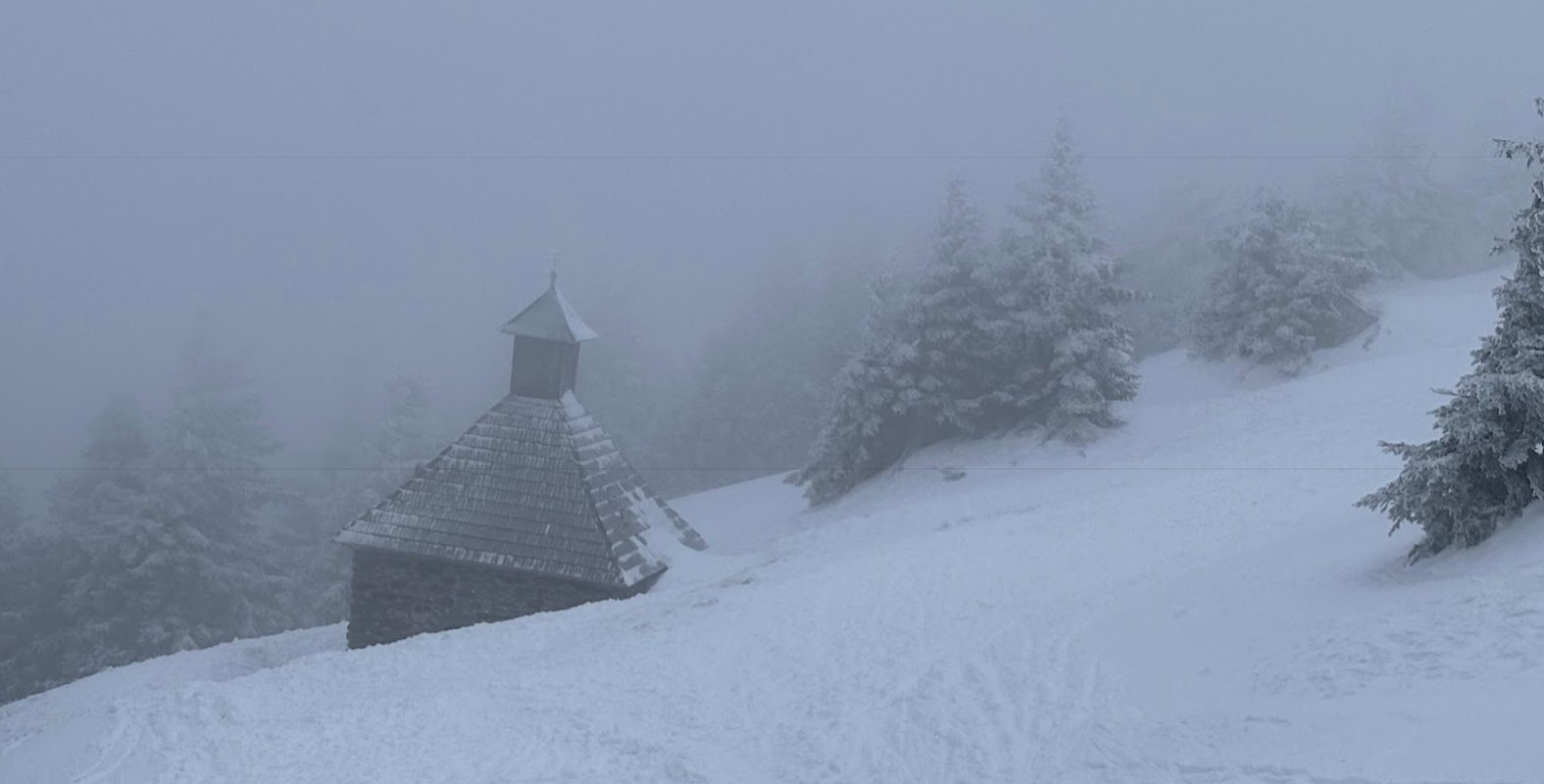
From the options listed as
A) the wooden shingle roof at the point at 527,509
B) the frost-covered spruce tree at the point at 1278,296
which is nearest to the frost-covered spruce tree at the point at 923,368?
the frost-covered spruce tree at the point at 1278,296

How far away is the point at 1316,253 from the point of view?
30625 mm

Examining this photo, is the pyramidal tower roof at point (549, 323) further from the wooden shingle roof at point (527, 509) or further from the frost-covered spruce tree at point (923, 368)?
the frost-covered spruce tree at point (923, 368)

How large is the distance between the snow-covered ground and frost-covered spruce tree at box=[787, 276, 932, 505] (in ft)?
31.1

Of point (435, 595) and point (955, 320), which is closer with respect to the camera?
point (435, 595)

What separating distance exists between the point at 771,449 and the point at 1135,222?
2775 centimetres

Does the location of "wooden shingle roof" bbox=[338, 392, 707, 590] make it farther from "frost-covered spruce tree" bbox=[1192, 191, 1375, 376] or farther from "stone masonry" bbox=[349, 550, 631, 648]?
"frost-covered spruce tree" bbox=[1192, 191, 1375, 376]

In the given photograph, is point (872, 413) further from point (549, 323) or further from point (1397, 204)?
point (1397, 204)

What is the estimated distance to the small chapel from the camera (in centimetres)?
1833

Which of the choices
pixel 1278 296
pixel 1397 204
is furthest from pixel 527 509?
pixel 1397 204

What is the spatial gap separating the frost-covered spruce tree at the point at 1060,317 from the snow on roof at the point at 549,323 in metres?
11.1

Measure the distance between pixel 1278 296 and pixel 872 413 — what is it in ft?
36.5

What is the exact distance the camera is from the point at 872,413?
92.7ft

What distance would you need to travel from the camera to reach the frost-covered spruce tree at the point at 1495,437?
8562mm

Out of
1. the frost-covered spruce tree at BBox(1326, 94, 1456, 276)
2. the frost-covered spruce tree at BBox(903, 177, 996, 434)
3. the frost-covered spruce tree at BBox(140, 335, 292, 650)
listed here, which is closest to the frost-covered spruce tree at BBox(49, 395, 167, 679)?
the frost-covered spruce tree at BBox(140, 335, 292, 650)
